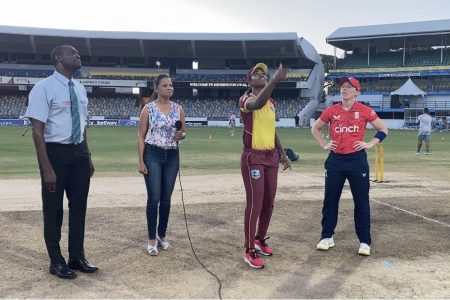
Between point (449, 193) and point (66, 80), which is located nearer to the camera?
point (66, 80)

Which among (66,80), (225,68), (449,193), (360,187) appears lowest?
(449,193)

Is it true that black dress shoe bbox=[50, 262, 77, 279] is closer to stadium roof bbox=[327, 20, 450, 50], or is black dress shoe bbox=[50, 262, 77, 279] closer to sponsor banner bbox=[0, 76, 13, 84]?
stadium roof bbox=[327, 20, 450, 50]

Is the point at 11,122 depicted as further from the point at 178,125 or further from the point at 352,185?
the point at 352,185

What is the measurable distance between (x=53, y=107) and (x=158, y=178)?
59.1 inches

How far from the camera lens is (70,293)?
425 centimetres

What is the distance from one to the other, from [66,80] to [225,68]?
6491 centimetres

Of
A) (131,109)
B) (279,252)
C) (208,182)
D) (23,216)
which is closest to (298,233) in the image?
(279,252)

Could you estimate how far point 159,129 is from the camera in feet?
18.2

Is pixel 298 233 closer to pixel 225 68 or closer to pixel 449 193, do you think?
pixel 449 193

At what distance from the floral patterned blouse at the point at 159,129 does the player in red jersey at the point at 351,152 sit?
1944mm

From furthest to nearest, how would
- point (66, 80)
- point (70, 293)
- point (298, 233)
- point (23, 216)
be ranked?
point (23, 216) < point (298, 233) < point (66, 80) < point (70, 293)

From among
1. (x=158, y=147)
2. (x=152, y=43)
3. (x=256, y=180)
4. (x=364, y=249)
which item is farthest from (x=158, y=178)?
(x=152, y=43)

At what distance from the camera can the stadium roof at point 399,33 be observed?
57969mm

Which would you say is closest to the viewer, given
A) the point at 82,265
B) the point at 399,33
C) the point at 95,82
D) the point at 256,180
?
the point at 82,265
